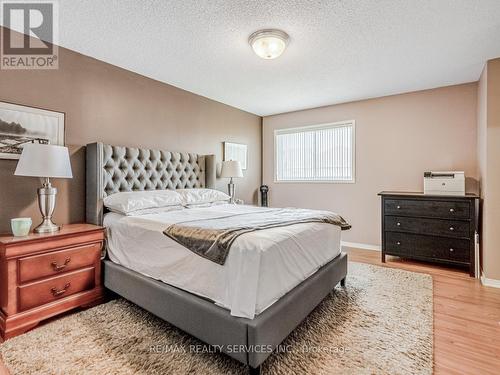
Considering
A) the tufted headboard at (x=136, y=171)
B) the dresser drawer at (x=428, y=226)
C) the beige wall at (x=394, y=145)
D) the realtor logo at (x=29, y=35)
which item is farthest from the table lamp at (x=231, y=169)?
the realtor logo at (x=29, y=35)

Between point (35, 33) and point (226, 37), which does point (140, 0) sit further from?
point (35, 33)

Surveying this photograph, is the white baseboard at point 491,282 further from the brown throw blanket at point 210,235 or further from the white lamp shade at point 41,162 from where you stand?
the white lamp shade at point 41,162

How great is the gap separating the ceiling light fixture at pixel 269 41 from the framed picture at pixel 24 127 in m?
2.04

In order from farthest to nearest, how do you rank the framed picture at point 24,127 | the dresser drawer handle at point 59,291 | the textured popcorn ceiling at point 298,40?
the framed picture at point 24,127, the dresser drawer handle at point 59,291, the textured popcorn ceiling at point 298,40

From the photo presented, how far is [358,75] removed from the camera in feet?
10.9

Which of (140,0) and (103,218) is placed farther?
(103,218)

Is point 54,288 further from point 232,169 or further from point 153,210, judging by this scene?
point 232,169

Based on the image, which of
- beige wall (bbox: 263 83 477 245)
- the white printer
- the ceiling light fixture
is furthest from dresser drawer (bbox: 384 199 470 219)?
the ceiling light fixture

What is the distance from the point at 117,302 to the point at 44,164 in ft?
4.50

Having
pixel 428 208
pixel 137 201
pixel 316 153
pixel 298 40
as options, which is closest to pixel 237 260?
pixel 137 201

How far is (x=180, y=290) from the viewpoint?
1.84 meters

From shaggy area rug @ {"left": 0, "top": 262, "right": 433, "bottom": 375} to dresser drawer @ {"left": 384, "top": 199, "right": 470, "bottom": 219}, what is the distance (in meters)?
1.37

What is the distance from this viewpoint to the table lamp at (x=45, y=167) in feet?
6.89

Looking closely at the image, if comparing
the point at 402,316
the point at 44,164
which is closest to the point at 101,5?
the point at 44,164
